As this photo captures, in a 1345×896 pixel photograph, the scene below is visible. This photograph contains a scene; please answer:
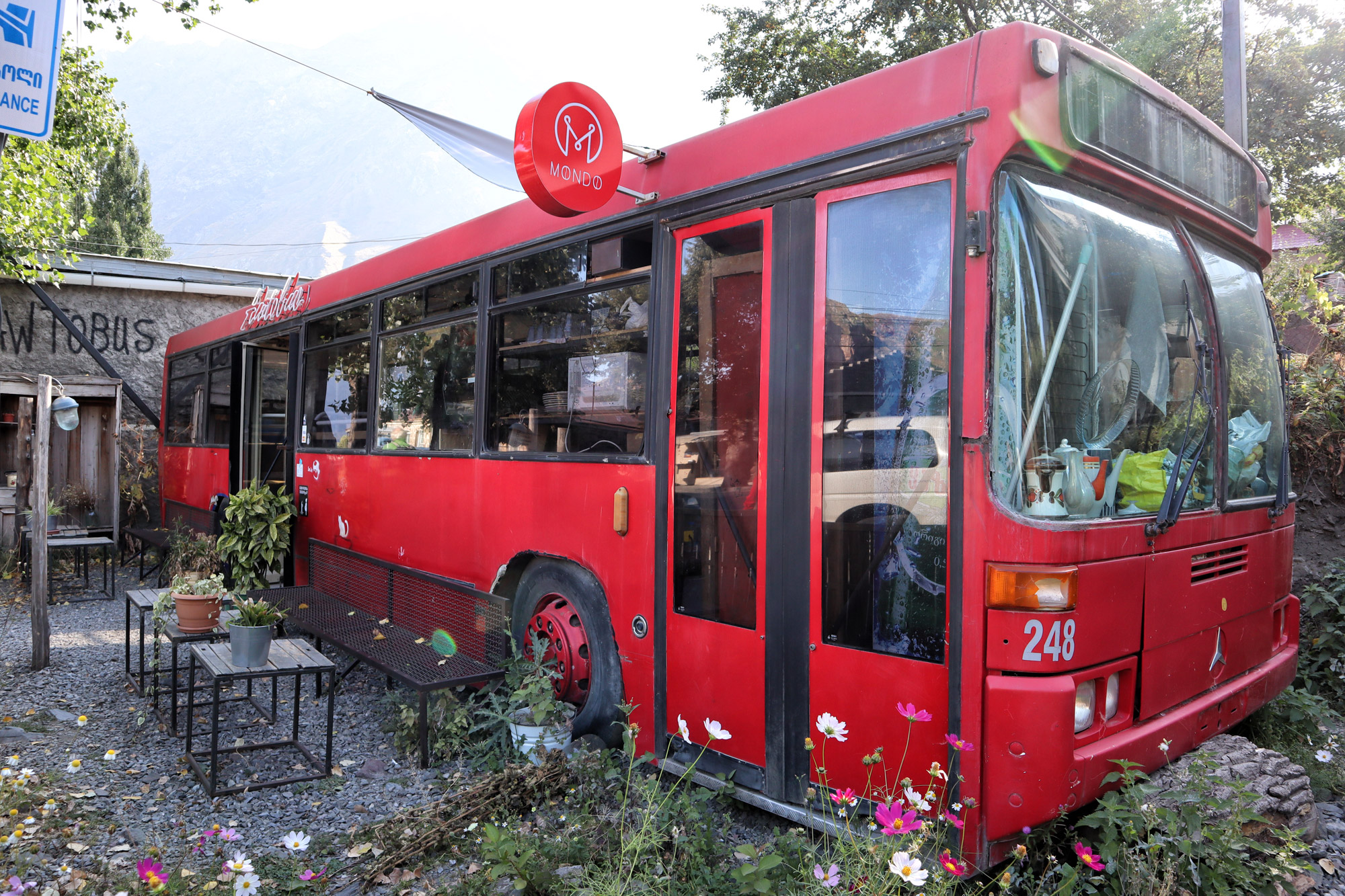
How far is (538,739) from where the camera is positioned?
155 inches

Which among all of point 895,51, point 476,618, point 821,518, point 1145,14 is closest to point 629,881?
point 821,518

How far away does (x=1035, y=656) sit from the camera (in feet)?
8.74

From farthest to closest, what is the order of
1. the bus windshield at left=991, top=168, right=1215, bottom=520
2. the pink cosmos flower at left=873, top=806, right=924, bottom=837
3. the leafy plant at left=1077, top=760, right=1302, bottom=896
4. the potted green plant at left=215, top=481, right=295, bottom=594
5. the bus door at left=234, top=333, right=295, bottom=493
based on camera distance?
1. the bus door at left=234, top=333, right=295, bottom=493
2. the potted green plant at left=215, top=481, right=295, bottom=594
3. the bus windshield at left=991, top=168, right=1215, bottom=520
4. the leafy plant at left=1077, top=760, right=1302, bottom=896
5. the pink cosmos flower at left=873, top=806, right=924, bottom=837

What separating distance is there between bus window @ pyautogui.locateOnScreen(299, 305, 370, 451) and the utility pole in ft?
22.0

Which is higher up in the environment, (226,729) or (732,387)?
(732,387)

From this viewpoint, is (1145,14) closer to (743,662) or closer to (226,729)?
(743,662)

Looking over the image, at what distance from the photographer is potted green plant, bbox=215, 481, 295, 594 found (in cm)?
735

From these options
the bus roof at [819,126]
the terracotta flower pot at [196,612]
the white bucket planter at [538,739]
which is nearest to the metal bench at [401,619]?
the white bucket planter at [538,739]

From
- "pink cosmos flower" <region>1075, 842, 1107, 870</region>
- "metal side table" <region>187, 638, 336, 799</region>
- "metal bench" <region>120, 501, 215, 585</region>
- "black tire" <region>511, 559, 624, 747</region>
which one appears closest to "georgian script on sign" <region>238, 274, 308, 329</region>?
"metal bench" <region>120, 501, 215, 585</region>

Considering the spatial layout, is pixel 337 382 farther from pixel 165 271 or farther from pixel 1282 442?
pixel 165 271

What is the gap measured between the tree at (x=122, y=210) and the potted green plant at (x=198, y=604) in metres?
29.6

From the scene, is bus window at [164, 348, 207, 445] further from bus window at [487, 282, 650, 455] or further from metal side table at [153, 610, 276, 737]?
bus window at [487, 282, 650, 455]

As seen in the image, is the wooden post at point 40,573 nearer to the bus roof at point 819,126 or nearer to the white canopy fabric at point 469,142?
the bus roof at point 819,126

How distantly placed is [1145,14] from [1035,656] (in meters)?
13.5
